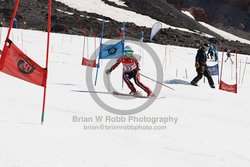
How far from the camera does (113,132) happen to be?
5.66 m

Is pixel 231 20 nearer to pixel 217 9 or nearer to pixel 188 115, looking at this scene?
pixel 217 9

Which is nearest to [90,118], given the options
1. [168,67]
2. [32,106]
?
[32,106]

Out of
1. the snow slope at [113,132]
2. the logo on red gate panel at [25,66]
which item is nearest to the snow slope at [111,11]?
the snow slope at [113,132]

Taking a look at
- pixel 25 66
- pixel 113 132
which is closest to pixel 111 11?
pixel 113 132

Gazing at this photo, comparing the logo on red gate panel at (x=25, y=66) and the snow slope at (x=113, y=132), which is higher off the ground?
the logo on red gate panel at (x=25, y=66)

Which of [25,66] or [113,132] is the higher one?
[25,66]

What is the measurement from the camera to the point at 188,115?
Result: 25.7ft

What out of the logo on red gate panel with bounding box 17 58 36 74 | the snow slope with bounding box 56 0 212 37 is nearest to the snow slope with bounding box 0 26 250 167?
the logo on red gate panel with bounding box 17 58 36 74

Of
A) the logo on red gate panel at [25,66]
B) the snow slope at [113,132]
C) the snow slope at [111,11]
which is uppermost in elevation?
the snow slope at [111,11]

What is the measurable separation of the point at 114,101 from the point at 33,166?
4749 millimetres

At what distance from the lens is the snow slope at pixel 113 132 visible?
172 inches

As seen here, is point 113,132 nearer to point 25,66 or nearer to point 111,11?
point 25,66

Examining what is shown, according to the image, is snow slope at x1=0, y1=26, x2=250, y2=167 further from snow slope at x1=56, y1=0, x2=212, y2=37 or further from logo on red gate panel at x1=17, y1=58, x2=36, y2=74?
snow slope at x1=56, y1=0, x2=212, y2=37

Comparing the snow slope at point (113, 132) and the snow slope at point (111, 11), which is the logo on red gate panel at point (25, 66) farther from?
the snow slope at point (111, 11)
